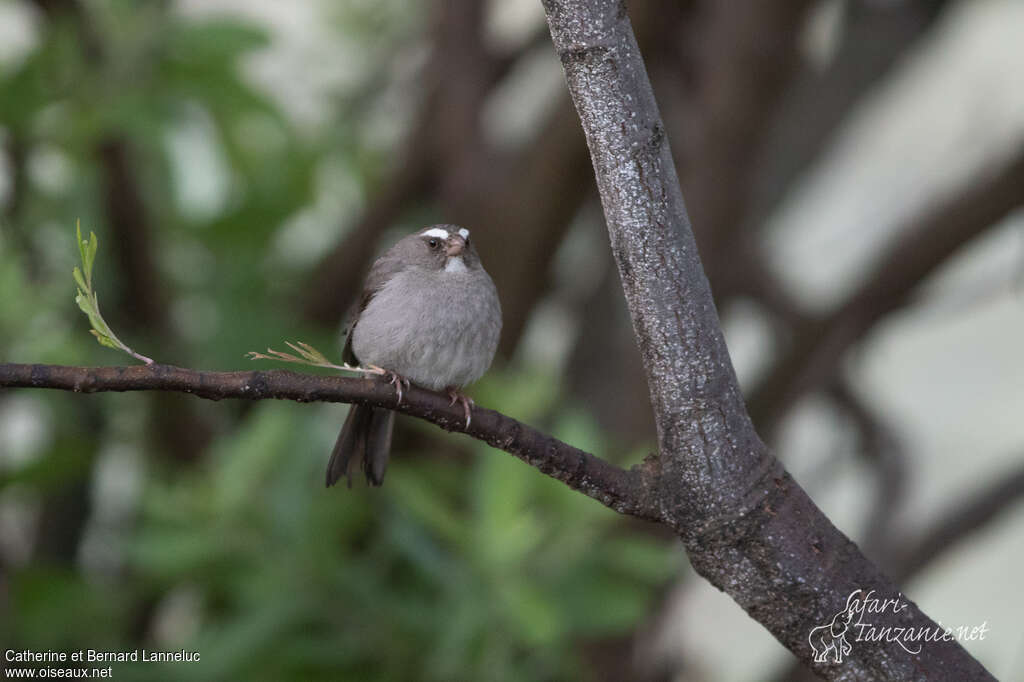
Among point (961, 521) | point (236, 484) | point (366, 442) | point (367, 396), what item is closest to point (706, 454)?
point (367, 396)

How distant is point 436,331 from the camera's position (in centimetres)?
254

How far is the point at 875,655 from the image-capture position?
1.55 meters

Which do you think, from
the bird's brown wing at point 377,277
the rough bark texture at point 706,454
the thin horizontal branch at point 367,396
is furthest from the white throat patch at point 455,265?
the rough bark texture at point 706,454

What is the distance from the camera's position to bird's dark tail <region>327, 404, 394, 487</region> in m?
2.71

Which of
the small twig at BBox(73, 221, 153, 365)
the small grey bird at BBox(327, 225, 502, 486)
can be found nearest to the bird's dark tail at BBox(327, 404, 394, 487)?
the small grey bird at BBox(327, 225, 502, 486)

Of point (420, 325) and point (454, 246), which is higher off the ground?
point (454, 246)

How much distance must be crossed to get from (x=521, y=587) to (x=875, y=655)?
5.83 ft

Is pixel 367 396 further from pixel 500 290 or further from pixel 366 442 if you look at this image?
pixel 500 290

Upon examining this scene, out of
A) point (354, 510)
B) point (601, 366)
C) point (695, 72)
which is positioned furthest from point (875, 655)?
point (601, 366)

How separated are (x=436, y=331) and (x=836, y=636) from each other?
1263 mm

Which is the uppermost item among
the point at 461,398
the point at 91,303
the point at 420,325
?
the point at 420,325

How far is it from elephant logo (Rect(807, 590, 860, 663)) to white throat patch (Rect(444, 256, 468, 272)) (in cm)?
140

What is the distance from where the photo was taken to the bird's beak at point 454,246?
2740 millimetres

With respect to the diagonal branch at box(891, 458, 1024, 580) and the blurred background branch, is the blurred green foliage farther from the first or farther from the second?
the diagonal branch at box(891, 458, 1024, 580)
